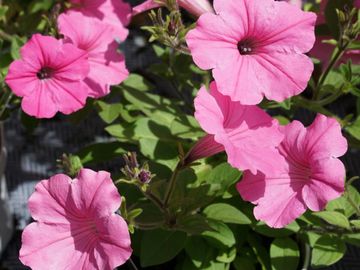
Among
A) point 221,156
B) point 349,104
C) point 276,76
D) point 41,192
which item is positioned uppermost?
point 276,76

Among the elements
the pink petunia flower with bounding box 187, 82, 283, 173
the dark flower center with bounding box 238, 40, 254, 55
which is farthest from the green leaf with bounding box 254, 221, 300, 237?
the dark flower center with bounding box 238, 40, 254, 55

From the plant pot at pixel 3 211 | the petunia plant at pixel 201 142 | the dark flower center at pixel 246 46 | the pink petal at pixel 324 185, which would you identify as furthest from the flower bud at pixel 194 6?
the plant pot at pixel 3 211

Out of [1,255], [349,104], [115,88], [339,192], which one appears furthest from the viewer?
[349,104]

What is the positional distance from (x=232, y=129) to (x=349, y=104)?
36.6 inches

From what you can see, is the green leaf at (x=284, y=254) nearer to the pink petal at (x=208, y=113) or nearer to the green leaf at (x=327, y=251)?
the green leaf at (x=327, y=251)

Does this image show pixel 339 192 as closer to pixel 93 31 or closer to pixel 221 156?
pixel 221 156

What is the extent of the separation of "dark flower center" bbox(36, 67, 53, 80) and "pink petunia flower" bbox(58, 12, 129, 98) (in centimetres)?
7

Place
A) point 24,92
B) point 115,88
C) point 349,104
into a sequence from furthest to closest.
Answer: point 349,104, point 115,88, point 24,92

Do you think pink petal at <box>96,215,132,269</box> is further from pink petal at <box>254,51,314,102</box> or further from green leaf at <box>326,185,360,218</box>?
green leaf at <box>326,185,360,218</box>

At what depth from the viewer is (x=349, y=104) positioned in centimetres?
190

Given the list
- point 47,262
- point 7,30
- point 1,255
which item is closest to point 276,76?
point 47,262

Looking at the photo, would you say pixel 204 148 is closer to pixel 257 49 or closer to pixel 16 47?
pixel 257 49

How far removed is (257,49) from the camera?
3.59 ft

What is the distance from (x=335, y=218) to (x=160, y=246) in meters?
0.31
